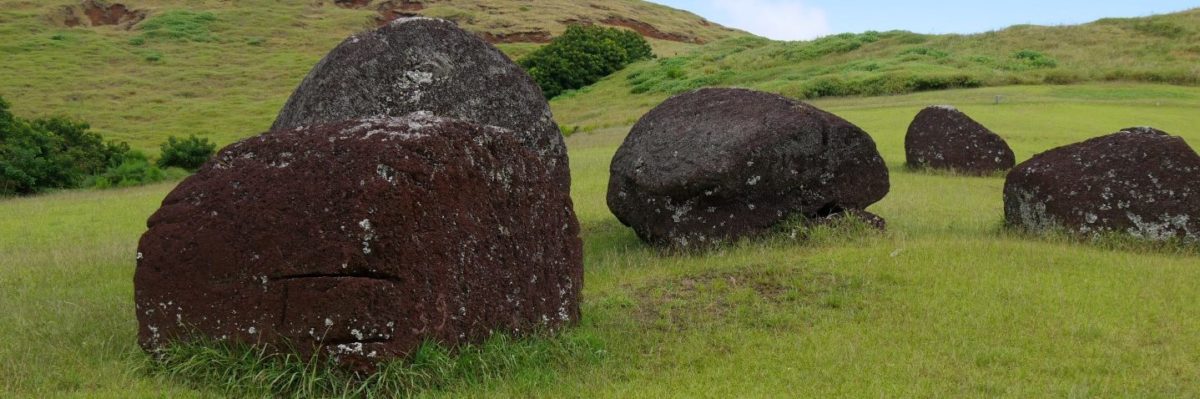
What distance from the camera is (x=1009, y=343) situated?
770cm

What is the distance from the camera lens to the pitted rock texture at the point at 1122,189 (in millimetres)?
11703

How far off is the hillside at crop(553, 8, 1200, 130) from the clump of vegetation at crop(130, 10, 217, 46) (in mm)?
43796

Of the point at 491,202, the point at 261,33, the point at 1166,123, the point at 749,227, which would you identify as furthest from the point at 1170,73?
the point at 261,33

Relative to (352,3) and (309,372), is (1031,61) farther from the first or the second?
(352,3)

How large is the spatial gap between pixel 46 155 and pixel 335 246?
94.2ft

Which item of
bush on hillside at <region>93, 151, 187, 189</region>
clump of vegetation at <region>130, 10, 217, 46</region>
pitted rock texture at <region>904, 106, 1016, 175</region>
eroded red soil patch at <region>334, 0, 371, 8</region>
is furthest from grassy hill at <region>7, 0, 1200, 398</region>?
eroded red soil patch at <region>334, 0, 371, 8</region>

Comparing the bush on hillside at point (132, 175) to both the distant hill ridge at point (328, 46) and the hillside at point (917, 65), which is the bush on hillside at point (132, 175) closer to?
the distant hill ridge at point (328, 46)

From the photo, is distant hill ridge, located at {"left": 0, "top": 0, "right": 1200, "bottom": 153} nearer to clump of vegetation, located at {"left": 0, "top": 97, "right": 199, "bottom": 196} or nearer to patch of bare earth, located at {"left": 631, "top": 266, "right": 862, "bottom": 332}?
clump of vegetation, located at {"left": 0, "top": 97, "right": 199, "bottom": 196}

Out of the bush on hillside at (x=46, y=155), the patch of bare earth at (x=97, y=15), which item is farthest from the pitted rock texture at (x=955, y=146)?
the patch of bare earth at (x=97, y=15)

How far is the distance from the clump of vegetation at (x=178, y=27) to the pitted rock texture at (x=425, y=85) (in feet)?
268

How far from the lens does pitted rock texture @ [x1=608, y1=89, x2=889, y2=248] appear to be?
12.5 metres

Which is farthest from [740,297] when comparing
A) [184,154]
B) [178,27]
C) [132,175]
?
[178,27]

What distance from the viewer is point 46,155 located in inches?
1192

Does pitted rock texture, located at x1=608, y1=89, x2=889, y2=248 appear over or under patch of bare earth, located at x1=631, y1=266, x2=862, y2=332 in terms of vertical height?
over
